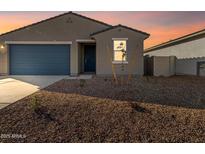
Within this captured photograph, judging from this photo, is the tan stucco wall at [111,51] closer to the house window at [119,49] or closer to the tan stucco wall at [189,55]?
the house window at [119,49]

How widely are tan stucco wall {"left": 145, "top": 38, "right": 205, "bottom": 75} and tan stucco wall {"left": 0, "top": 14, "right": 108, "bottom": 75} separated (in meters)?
7.85

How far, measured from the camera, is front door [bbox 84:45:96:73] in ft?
62.6

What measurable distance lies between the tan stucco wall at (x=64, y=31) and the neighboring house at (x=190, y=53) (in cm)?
773

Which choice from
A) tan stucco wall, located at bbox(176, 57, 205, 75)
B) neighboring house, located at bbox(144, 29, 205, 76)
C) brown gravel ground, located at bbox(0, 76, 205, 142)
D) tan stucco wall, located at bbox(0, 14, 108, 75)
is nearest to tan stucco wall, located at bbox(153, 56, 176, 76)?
tan stucco wall, located at bbox(176, 57, 205, 75)

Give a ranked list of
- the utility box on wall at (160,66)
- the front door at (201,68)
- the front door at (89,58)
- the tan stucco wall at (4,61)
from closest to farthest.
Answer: the front door at (201,68) < the tan stucco wall at (4,61) < the utility box on wall at (160,66) < the front door at (89,58)

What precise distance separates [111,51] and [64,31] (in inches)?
178

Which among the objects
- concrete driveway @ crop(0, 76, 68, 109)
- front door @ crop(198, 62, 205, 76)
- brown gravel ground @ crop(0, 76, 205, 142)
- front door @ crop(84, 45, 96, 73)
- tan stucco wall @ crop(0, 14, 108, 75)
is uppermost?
tan stucco wall @ crop(0, 14, 108, 75)

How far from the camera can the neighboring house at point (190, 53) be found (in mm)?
15641

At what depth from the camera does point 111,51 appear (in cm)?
1566

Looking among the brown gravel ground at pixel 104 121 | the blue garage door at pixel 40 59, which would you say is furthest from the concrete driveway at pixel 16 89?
the blue garage door at pixel 40 59

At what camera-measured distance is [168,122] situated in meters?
4.45

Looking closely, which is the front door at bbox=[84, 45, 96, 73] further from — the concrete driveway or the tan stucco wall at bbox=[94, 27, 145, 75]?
the concrete driveway
